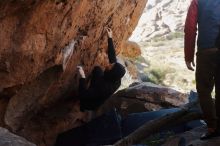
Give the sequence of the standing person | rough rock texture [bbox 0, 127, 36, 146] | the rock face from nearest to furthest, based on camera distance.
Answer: rough rock texture [bbox 0, 127, 36, 146] < the standing person < the rock face

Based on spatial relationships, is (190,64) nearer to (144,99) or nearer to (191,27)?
(191,27)

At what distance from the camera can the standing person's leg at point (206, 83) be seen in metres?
5.45

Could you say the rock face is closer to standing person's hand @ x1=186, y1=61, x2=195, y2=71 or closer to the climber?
the climber

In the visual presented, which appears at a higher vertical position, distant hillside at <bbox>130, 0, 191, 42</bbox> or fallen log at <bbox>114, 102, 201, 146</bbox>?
fallen log at <bbox>114, 102, 201, 146</bbox>

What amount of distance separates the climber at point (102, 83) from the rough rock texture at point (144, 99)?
2091 millimetres

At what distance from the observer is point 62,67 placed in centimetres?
757

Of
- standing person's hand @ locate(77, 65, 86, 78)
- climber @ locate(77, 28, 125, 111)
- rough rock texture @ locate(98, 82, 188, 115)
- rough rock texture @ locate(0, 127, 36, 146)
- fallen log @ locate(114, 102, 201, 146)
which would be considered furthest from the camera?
rough rock texture @ locate(98, 82, 188, 115)

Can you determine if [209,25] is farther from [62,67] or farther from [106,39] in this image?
[106,39]

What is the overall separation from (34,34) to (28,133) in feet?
7.38

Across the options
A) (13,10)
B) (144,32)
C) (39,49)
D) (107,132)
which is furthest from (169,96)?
(144,32)

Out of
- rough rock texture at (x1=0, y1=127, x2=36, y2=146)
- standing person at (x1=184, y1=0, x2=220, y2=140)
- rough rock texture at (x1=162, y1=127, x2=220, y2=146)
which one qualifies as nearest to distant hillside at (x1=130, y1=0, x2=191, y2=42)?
rough rock texture at (x1=162, y1=127, x2=220, y2=146)

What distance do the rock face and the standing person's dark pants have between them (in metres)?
2.35

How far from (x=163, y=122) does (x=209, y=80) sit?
1822 mm

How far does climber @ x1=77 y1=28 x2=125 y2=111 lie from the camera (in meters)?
7.88
